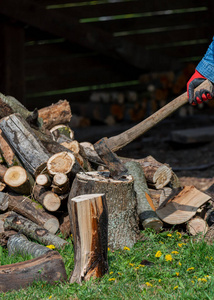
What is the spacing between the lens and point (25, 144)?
4.75 meters

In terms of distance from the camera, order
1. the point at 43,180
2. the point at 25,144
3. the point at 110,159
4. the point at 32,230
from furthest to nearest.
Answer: the point at 110,159 < the point at 25,144 < the point at 43,180 < the point at 32,230

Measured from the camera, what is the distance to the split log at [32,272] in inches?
138

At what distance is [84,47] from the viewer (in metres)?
9.42

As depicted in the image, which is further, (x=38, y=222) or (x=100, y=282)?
(x=38, y=222)

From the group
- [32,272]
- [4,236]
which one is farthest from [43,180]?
[32,272]

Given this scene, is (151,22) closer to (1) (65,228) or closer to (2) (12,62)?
(2) (12,62)

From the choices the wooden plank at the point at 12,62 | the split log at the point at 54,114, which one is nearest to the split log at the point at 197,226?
the split log at the point at 54,114

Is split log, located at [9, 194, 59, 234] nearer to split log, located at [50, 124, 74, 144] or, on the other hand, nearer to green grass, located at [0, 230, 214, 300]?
green grass, located at [0, 230, 214, 300]

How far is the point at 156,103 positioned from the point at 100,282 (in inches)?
277

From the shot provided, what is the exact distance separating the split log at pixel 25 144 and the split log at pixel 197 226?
4.74 ft

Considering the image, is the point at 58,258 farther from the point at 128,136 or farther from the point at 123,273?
the point at 128,136

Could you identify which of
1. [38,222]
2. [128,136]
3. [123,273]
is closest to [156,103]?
[128,136]

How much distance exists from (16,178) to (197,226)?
1.71 metres

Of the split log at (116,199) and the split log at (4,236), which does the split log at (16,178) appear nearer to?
the split log at (4,236)
